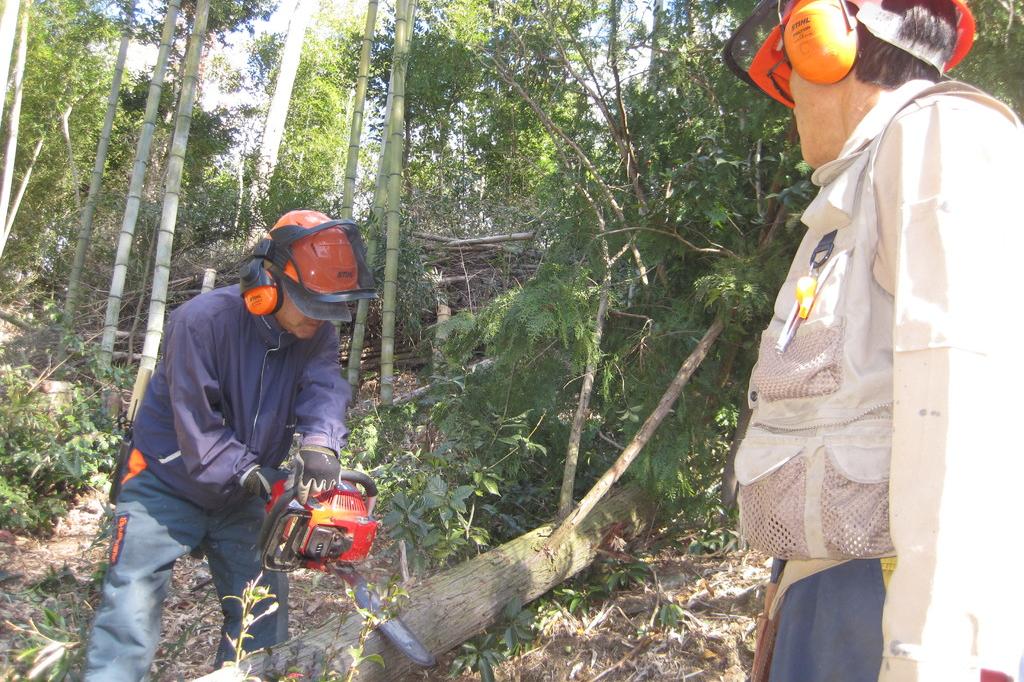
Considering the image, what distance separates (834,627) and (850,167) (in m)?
0.80

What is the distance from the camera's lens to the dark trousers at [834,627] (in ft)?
4.17

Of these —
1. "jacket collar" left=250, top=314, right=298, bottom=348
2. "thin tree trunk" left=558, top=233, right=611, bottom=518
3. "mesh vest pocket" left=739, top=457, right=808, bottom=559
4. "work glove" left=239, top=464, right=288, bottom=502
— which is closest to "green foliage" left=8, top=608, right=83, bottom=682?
"work glove" left=239, top=464, right=288, bottom=502

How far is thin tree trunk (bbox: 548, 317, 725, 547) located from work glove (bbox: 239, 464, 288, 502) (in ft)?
4.96

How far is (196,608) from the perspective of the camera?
4316mm

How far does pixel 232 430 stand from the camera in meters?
2.90

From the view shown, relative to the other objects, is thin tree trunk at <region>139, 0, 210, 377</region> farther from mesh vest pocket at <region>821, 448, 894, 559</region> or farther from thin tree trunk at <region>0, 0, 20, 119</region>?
mesh vest pocket at <region>821, 448, 894, 559</region>

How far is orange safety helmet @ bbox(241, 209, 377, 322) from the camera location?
281 centimetres

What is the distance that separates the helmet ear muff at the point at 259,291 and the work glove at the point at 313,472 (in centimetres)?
52

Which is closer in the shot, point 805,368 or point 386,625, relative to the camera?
point 805,368

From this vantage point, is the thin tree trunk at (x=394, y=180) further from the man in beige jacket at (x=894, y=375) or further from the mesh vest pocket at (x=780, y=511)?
the mesh vest pocket at (x=780, y=511)

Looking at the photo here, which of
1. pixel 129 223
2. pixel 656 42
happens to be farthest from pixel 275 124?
pixel 656 42

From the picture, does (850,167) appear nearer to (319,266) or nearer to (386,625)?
(319,266)

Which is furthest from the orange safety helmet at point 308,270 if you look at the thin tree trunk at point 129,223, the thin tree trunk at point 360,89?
the thin tree trunk at point 129,223

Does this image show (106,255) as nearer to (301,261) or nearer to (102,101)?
(102,101)
